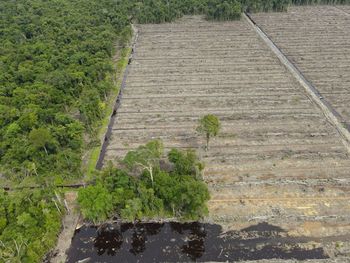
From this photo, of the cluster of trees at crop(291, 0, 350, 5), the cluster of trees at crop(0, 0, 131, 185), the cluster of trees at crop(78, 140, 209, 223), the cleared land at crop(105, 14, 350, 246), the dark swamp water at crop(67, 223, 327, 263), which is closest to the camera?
the dark swamp water at crop(67, 223, 327, 263)

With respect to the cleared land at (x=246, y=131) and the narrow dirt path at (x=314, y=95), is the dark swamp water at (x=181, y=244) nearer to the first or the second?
the cleared land at (x=246, y=131)

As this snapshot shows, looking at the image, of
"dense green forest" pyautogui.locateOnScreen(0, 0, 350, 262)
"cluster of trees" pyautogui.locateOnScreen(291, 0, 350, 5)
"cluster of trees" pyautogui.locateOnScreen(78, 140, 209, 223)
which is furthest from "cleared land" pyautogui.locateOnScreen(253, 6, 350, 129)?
"cluster of trees" pyautogui.locateOnScreen(78, 140, 209, 223)

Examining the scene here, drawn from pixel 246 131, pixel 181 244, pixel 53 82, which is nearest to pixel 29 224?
pixel 181 244

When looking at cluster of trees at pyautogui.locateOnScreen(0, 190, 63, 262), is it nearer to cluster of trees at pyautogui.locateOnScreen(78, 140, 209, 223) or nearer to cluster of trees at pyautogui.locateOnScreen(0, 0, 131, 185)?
cluster of trees at pyautogui.locateOnScreen(78, 140, 209, 223)

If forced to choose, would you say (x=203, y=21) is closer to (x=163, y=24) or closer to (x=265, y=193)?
(x=163, y=24)

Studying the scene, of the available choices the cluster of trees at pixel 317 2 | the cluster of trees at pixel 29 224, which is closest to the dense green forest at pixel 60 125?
the cluster of trees at pixel 29 224
